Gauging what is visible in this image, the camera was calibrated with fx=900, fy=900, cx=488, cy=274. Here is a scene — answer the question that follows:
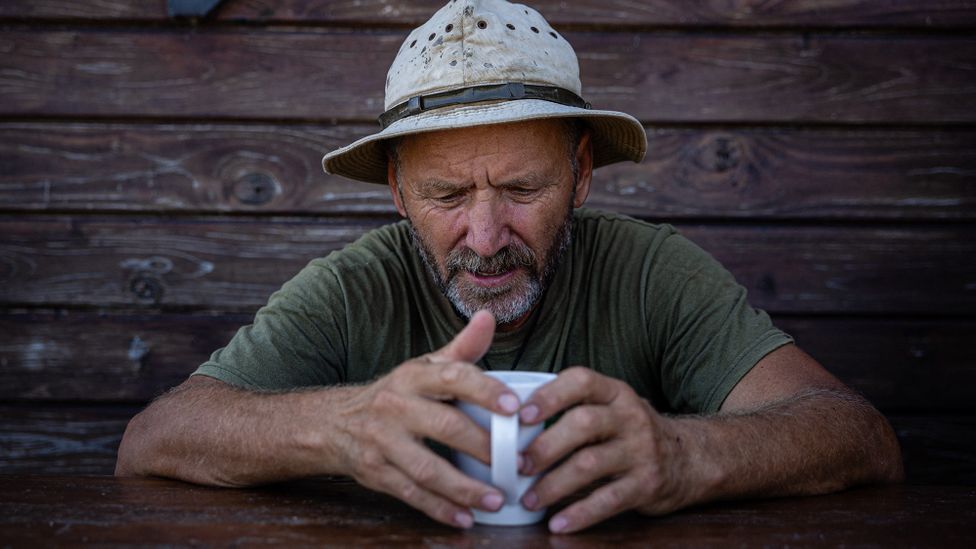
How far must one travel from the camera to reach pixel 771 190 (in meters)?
2.69

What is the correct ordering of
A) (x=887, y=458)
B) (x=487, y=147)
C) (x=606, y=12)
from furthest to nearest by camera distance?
(x=606, y=12) → (x=487, y=147) → (x=887, y=458)

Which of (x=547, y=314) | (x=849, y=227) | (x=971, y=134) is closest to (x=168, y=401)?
(x=547, y=314)

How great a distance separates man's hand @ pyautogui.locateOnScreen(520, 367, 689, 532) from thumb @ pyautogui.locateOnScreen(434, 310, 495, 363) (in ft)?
0.45

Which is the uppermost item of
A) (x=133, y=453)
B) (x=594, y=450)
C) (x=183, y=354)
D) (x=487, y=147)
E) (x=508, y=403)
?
(x=487, y=147)

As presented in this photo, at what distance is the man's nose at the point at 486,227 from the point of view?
1.86 meters

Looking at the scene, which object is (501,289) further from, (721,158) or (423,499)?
(721,158)

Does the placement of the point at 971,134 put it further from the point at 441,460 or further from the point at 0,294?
the point at 0,294

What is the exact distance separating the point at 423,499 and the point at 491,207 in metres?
0.78

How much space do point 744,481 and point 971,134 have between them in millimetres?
1801

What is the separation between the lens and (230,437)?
4.88 ft

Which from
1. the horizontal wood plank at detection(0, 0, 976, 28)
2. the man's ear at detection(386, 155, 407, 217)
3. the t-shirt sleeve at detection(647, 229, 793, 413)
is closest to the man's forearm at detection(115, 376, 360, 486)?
the man's ear at detection(386, 155, 407, 217)

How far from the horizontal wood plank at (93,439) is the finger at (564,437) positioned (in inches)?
72.7

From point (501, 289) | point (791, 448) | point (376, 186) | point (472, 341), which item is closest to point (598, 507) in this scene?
point (472, 341)

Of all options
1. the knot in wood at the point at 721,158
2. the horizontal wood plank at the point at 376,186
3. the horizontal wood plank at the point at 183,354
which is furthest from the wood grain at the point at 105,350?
the knot in wood at the point at 721,158
